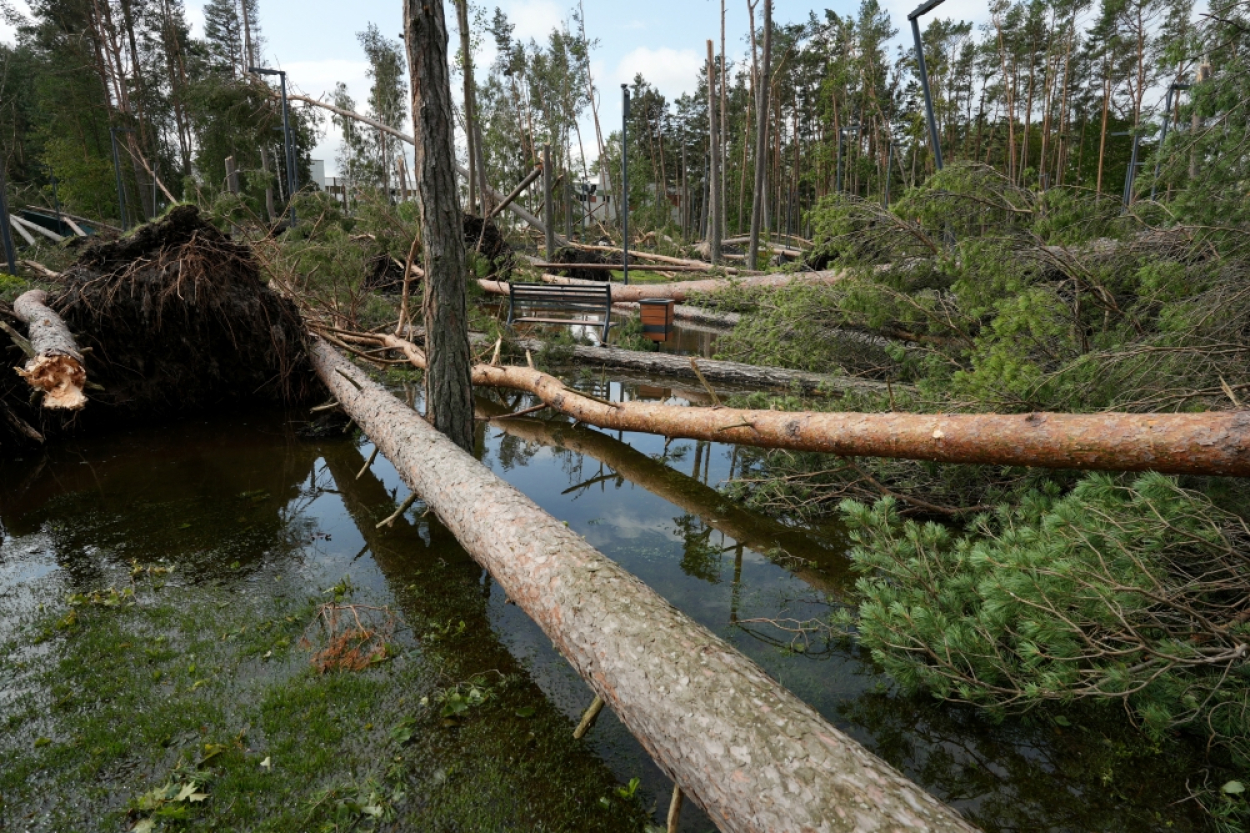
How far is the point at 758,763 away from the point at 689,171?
1841 inches

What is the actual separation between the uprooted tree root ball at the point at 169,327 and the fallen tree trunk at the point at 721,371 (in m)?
2.97

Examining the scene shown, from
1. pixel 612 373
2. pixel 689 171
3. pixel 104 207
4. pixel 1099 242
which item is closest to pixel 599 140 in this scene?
pixel 689 171

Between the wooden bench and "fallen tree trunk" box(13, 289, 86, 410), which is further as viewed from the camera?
the wooden bench

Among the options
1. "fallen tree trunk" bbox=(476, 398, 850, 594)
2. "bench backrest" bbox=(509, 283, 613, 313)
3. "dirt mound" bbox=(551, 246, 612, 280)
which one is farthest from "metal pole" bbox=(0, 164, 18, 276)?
"dirt mound" bbox=(551, 246, 612, 280)

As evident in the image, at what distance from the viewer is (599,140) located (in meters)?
31.2

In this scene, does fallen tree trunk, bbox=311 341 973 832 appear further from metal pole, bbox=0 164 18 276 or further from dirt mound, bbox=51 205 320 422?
metal pole, bbox=0 164 18 276

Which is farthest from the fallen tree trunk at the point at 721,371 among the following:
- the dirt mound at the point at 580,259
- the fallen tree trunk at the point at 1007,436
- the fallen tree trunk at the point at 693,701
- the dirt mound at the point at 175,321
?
the dirt mound at the point at 580,259

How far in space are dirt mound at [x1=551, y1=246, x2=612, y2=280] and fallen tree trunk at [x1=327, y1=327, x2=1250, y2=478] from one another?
13.9 meters

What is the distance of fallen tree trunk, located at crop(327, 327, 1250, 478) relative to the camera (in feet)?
9.21

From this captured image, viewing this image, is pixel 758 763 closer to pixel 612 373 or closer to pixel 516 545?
pixel 516 545

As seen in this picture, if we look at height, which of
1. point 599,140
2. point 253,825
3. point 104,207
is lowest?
point 253,825

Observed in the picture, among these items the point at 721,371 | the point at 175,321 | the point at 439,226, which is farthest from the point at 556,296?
the point at 439,226

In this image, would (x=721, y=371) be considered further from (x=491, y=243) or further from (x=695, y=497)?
(x=491, y=243)

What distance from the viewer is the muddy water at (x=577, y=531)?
240 cm
